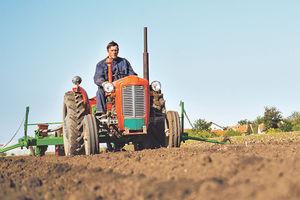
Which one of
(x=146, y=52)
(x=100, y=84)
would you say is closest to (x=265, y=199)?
(x=100, y=84)

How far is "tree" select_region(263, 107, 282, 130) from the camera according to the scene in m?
35.4

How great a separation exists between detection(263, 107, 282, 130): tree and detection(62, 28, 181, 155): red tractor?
29.3m

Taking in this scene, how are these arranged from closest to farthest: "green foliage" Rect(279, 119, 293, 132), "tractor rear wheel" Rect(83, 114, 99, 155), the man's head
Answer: "tractor rear wheel" Rect(83, 114, 99, 155)
the man's head
"green foliage" Rect(279, 119, 293, 132)

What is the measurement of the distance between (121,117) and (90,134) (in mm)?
698

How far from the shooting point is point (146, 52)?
1232 centimetres

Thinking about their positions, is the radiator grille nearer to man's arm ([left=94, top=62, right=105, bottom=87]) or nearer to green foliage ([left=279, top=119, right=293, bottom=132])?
man's arm ([left=94, top=62, right=105, bottom=87])

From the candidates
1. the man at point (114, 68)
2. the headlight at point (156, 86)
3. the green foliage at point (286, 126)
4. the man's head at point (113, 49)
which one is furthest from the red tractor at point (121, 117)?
the green foliage at point (286, 126)

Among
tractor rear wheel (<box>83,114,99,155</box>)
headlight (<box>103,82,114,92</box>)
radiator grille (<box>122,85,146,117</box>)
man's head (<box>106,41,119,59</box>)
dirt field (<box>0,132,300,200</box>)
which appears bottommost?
dirt field (<box>0,132,300,200</box>)

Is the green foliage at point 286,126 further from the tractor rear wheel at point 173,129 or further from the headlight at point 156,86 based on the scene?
the headlight at point 156,86

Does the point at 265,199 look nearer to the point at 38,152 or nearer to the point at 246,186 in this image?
the point at 246,186

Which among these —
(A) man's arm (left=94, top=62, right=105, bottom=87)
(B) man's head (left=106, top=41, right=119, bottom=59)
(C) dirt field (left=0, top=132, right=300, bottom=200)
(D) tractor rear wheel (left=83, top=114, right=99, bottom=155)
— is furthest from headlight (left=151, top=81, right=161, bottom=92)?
(C) dirt field (left=0, top=132, right=300, bottom=200)

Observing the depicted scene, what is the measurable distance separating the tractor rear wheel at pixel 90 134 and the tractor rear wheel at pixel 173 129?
1.57 m

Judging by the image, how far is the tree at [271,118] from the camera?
116 ft

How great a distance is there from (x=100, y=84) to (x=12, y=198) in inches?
188
